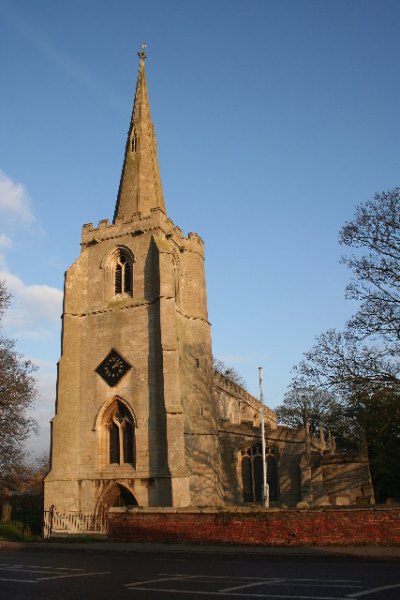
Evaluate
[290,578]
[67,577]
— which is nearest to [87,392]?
[67,577]

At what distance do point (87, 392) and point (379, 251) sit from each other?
51.7 feet

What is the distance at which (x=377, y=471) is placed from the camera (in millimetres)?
34750

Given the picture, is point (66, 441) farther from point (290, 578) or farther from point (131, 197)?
point (290, 578)

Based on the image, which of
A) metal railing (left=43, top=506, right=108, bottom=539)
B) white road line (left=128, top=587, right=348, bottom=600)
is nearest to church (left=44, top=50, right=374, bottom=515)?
metal railing (left=43, top=506, right=108, bottom=539)

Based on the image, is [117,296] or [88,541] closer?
[88,541]

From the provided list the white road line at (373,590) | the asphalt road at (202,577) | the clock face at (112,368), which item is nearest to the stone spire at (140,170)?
the clock face at (112,368)

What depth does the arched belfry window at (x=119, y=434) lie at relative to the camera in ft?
82.3

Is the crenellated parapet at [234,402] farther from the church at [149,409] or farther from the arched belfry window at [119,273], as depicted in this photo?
the arched belfry window at [119,273]

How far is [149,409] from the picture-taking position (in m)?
24.9

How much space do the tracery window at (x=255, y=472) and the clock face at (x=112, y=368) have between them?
7.19m

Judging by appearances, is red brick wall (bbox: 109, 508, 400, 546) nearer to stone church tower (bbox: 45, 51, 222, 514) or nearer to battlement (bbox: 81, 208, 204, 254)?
stone church tower (bbox: 45, 51, 222, 514)

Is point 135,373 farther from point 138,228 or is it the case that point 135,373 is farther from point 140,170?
point 140,170

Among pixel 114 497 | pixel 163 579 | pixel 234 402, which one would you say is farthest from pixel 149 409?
pixel 163 579

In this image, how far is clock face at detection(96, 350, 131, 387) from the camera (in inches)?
1030
